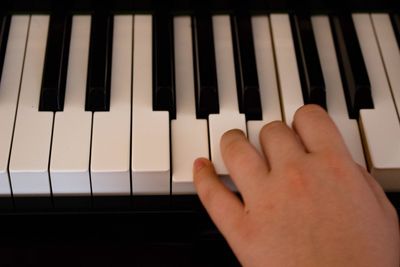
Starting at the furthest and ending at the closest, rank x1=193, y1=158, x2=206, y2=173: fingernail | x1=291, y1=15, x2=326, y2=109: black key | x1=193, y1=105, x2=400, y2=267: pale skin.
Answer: x1=291, y1=15, x2=326, y2=109: black key → x1=193, y1=158, x2=206, y2=173: fingernail → x1=193, y1=105, x2=400, y2=267: pale skin

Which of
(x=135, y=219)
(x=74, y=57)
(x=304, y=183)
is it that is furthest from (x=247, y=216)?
(x=74, y=57)

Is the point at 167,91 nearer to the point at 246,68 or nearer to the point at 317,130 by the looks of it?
the point at 246,68

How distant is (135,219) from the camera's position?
90 centimetres

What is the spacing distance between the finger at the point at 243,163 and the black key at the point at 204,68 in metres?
0.08

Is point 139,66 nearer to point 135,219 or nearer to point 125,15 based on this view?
point 125,15

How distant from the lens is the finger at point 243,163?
794 mm

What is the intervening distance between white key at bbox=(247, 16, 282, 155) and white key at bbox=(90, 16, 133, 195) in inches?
8.5

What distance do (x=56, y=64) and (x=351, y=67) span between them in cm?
53

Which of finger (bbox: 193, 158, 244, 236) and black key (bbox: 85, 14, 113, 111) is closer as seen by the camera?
finger (bbox: 193, 158, 244, 236)

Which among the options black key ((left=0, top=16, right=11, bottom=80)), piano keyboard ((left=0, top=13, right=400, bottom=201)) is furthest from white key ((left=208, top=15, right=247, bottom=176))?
black key ((left=0, top=16, right=11, bottom=80))

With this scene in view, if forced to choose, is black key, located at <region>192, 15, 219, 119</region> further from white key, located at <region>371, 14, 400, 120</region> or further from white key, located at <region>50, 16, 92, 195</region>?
white key, located at <region>371, 14, 400, 120</region>

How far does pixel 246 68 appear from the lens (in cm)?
94

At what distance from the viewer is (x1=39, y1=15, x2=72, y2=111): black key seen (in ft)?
2.91

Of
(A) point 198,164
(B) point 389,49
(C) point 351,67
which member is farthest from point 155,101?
(B) point 389,49
